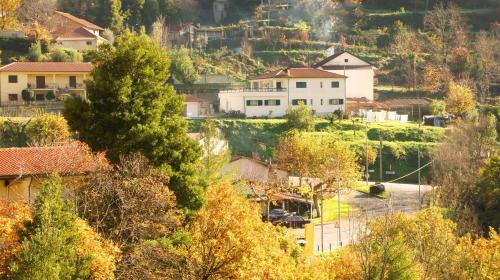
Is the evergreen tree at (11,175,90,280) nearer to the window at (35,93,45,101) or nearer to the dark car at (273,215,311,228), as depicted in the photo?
the dark car at (273,215,311,228)

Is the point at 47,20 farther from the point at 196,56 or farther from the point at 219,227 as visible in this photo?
the point at 219,227

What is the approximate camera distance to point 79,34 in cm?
7175

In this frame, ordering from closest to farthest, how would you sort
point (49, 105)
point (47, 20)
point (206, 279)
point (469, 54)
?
point (206, 279) < point (49, 105) < point (47, 20) < point (469, 54)

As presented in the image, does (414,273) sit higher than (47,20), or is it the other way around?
(47,20)

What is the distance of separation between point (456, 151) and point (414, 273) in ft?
78.9

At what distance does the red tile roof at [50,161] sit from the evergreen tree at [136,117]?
0.92 meters

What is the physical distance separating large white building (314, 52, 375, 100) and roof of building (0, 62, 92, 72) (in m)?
20.9

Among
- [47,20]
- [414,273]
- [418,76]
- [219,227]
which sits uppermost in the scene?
[47,20]

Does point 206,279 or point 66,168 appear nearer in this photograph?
point 206,279

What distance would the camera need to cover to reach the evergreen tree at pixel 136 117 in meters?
26.9

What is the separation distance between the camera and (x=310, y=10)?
90312 millimetres

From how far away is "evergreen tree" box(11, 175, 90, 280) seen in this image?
2027 centimetres

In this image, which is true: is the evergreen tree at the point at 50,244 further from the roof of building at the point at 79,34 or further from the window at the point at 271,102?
the roof of building at the point at 79,34

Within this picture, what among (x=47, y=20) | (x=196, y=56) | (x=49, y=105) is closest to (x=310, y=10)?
(x=196, y=56)
